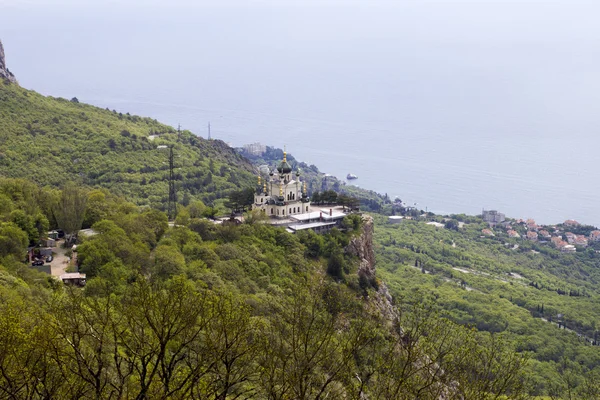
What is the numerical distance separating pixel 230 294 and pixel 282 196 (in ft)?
70.1

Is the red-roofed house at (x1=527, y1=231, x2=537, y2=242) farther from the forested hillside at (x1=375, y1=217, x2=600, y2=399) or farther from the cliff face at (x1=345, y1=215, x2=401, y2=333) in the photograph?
the cliff face at (x1=345, y1=215, x2=401, y2=333)

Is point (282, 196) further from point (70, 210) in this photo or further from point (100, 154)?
point (100, 154)

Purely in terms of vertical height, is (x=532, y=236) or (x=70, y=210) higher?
(x=70, y=210)

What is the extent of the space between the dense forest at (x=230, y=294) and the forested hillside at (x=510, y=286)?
0.18 meters

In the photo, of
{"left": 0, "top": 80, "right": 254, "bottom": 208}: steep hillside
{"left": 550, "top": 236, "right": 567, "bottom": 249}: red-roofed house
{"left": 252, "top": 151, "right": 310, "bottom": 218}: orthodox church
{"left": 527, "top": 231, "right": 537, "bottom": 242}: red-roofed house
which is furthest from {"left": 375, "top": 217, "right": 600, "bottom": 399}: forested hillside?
{"left": 0, "top": 80, "right": 254, "bottom": 208}: steep hillside

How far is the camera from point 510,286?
45.1m

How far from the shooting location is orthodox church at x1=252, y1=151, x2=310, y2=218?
109 ft

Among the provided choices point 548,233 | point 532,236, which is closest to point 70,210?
point 532,236

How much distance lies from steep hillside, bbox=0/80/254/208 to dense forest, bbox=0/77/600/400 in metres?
0.19

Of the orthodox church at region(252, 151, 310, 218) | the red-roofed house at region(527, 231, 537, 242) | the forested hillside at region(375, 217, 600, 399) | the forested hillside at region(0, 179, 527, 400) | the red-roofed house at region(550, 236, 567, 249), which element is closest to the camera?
the forested hillside at region(0, 179, 527, 400)

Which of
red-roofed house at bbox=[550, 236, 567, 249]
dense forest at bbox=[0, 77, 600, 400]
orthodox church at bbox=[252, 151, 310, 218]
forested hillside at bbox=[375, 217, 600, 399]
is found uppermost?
orthodox church at bbox=[252, 151, 310, 218]

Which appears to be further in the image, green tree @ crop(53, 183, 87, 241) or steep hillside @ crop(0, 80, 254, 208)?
steep hillside @ crop(0, 80, 254, 208)

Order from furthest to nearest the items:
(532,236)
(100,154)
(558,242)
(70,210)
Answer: (532,236), (558,242), (100,154), (70,210)

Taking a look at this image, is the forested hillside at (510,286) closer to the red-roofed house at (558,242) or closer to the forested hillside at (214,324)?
the red-roofed house at (558,242)
